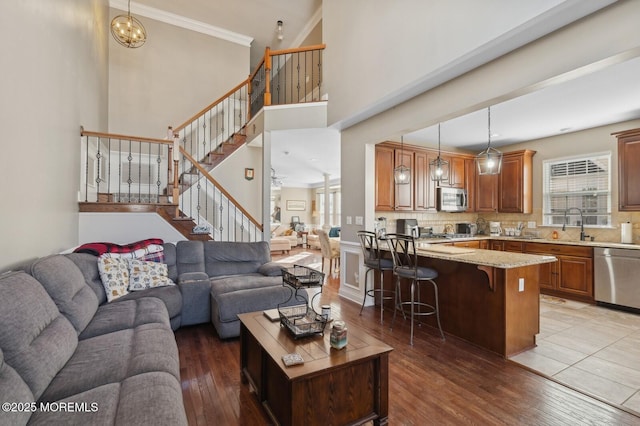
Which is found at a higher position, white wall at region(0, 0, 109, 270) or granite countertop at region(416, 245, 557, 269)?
white wall at region(0, 0, 109, 270)

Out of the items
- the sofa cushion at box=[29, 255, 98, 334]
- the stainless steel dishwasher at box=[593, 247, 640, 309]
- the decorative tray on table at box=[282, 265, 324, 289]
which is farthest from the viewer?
the stainless steel dishwasher at box=[593, 247, 640, 309]

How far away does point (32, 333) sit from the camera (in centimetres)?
142

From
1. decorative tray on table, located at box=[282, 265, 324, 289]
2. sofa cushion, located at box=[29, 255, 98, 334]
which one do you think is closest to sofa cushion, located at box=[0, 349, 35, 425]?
sofa cushion, located at box=[29, 255, 98, 334]

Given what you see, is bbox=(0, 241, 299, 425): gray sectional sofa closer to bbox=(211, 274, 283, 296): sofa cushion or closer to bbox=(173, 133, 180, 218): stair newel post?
bbox=(211, 274, 283, 296): sofa cushion

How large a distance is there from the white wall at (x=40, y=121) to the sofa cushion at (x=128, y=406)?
4.12 ft

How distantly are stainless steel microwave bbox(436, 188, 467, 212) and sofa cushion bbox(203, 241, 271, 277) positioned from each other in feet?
10.9

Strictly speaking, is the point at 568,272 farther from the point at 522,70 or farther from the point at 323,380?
the point at 323,380

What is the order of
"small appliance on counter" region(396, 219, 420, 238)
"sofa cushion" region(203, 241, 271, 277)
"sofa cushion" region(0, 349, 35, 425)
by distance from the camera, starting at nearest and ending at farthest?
"sofa cushion" region(0, 349, 35, 425) → "sofa cushion" region(203, 241, 271, 277) → "small appliance on counter" region(396, 219, 420, 238)

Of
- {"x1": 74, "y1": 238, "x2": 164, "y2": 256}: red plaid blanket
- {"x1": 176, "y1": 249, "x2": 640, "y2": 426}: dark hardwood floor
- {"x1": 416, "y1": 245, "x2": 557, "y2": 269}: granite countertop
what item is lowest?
{"x1": 176, "y1": 249, "x2": 640, "y2": 426}: dark hardwood floor

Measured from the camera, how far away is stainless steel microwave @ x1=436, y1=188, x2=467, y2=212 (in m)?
5.47

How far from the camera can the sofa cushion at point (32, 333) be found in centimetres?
127

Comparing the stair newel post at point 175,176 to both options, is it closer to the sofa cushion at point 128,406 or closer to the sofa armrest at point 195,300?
the sofa armrest at point 195,300

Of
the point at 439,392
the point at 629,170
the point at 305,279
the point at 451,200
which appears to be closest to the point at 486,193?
the point at 451,200

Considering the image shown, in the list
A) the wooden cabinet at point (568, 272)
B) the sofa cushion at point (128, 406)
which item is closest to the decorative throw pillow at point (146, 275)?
the sofa cushion at point (128, 406)
